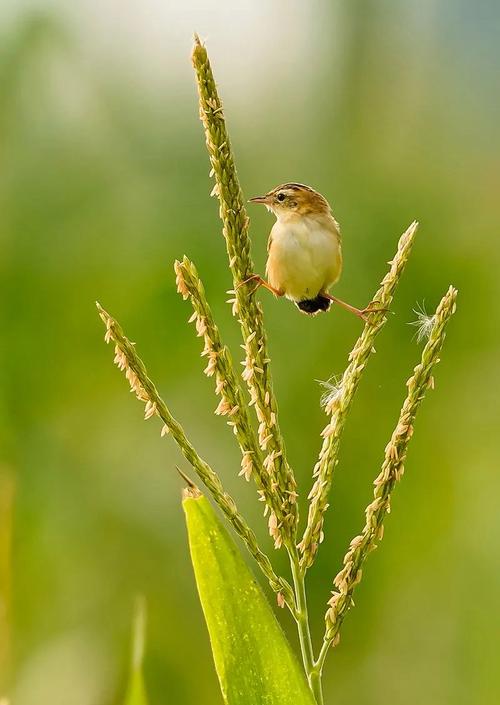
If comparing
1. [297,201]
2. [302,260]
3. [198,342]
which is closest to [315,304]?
[302,260]

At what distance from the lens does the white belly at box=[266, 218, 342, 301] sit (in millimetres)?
1445

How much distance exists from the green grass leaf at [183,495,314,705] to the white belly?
55cm

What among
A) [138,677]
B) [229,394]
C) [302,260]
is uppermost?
[229,394]

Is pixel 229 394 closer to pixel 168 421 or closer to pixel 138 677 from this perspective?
pixel 168 421

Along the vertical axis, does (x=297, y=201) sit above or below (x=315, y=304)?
above

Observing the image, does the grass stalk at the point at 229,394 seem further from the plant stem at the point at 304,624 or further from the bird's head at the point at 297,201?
the bird's head at the point at 297,201

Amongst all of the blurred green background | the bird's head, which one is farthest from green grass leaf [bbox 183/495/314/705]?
the blurred green background

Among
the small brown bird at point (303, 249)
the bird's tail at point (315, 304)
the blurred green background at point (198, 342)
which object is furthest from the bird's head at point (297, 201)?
the blurred green background at point (198, 342)

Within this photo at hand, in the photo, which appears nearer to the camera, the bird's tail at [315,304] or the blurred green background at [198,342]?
the bird's tail at [315,304]

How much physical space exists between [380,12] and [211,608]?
473 centimetres

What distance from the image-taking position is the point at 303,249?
4.93 feet

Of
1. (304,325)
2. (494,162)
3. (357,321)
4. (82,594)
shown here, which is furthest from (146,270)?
(494,162)

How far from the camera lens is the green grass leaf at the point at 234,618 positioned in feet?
3.03

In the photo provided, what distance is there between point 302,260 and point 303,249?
3 cm
